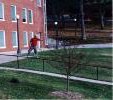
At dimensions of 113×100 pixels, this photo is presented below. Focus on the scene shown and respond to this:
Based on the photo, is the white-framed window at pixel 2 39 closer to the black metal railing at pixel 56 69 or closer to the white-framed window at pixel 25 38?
the white-framed window at pixel 25 38

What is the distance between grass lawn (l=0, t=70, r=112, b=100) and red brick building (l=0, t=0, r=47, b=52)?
19247 mm

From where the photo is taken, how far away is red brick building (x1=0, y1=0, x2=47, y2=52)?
42.4m

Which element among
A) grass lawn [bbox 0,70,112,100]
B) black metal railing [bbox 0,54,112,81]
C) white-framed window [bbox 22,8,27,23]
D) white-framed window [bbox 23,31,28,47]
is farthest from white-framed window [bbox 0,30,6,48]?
grass lawn [bbox 0,70,112,100]

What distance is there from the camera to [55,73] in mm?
24531

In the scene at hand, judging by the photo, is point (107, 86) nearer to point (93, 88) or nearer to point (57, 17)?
point (93, 88)

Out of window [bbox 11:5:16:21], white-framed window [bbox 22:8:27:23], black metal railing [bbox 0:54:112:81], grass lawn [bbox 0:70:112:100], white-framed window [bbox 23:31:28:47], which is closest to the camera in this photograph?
grass lawn [bbox 0:70:112:100]

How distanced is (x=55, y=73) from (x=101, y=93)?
17.1 feet

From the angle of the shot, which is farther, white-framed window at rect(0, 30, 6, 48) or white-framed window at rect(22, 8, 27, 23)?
white-framed window at rect(22, 8, 27, 23)

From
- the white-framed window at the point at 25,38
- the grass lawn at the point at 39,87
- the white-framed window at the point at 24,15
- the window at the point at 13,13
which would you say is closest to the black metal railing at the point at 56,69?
the grass lawn at the point at 39,87

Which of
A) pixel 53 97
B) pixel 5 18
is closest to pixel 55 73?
pixel 53 97

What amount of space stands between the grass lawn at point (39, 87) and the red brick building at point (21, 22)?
758 inches

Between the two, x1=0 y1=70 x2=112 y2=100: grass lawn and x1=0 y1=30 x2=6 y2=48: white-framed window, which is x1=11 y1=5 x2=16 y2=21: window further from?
x1=0 y1=70 x2=112 y2=100: grass lawn

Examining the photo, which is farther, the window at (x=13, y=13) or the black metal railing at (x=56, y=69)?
the window at (x=13, y=13)

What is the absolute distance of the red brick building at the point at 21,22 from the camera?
1668 inches
